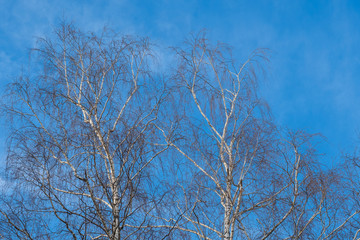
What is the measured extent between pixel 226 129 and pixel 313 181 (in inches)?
67.8

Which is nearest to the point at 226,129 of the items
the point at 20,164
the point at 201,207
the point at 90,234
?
the point at 201,207

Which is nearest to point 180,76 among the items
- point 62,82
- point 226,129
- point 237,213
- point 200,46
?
point 200,46

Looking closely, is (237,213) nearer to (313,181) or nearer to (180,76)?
(313,181)

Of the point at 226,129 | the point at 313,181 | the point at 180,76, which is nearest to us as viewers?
the point at 313,181

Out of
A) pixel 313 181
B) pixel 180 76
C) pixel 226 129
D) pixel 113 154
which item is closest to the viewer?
pixel 113 154

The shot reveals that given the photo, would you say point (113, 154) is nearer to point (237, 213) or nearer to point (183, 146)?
point (183, 146)

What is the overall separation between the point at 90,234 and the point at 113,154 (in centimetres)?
133

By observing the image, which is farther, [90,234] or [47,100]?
[47,100]

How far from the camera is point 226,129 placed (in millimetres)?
8156

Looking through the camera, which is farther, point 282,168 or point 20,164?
point 282,168

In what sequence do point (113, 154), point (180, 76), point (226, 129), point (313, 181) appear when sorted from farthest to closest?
point (180, 76) → point (226, 129) → point (313, 181) → point (113, 154)

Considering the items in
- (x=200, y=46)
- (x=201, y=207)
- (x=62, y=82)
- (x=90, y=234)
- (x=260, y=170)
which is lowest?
(x=90, y=234)

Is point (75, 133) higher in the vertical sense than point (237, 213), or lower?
higher

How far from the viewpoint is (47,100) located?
8.07 metres
